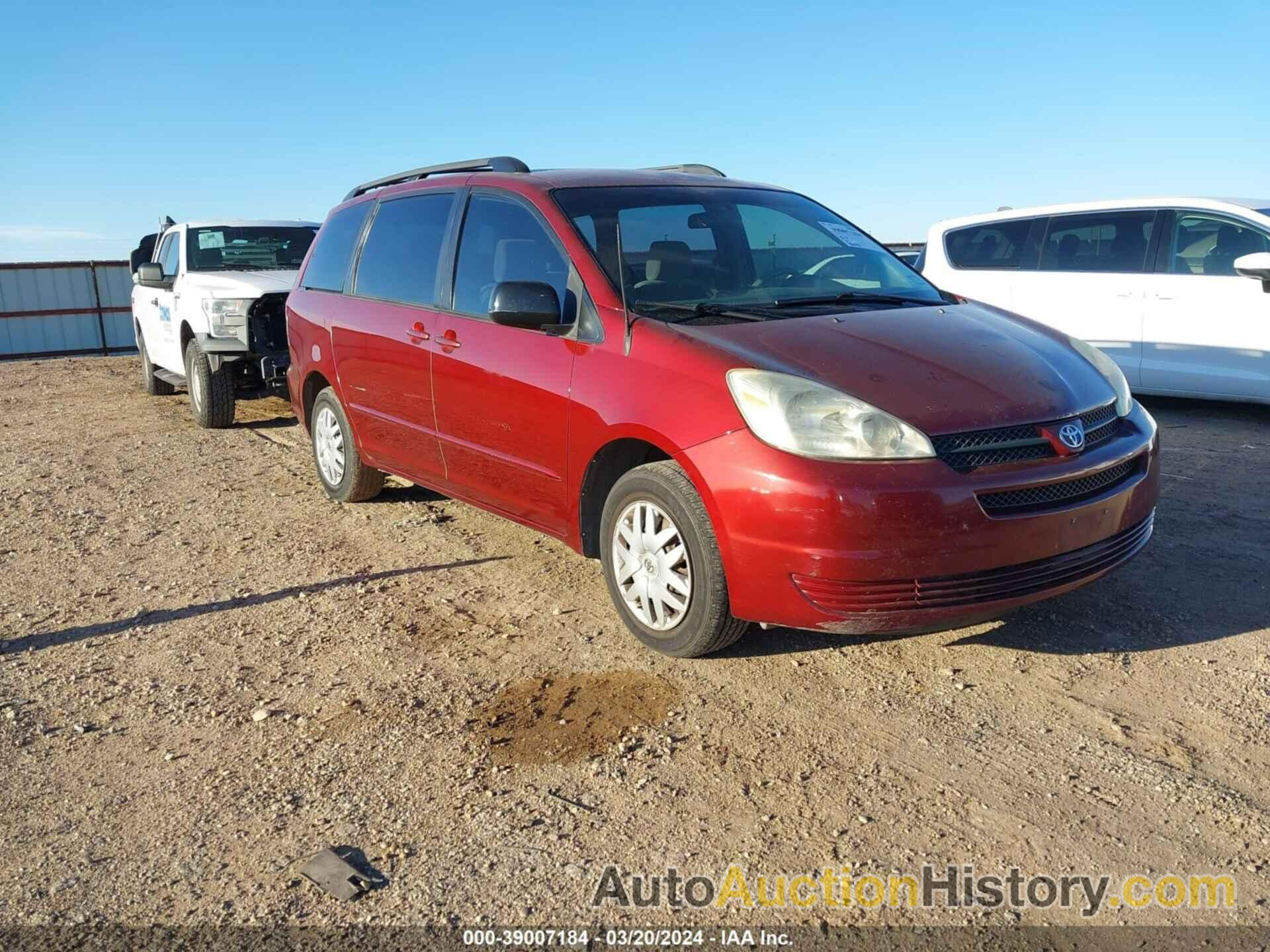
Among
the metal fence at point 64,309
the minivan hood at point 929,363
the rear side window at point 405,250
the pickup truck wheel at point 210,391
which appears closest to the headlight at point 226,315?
the pickup truck wheel at point 210,391

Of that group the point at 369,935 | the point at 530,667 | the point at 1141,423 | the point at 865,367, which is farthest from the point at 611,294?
the point at 369,935

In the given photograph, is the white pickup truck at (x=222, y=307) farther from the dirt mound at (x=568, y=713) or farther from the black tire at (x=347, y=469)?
the dirt mound at (x=568, y=713)

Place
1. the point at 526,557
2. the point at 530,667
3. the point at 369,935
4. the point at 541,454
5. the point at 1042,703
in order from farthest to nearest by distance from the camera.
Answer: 1. the point at 526,557
2. the point at 541,454
3. the point at 530,667
4. the point at 1042,703
5. the point at 369,935

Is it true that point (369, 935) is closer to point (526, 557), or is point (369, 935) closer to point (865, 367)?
point (865, 367)

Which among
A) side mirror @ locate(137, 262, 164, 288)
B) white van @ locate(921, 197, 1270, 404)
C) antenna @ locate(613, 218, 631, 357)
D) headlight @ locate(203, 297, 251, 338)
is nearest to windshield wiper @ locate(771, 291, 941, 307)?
antenna @ locate(613, 218, 631, 357)

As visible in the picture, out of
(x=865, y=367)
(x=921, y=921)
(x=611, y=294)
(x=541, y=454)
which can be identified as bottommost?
(x=921, y=921)

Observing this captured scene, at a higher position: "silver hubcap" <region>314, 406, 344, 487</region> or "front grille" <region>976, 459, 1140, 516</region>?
"front grille" <region>976, 459, 1140, 516</region>

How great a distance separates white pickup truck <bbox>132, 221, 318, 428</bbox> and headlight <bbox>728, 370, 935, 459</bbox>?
556cm

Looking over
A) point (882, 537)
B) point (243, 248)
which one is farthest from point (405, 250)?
point (243, 248)

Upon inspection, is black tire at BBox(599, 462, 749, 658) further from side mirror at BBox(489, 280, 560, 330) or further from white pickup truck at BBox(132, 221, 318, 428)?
white pickup truck at BBox(132, 221, 318, 428)

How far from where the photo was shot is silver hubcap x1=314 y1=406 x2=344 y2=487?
626cm

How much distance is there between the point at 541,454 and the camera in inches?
171

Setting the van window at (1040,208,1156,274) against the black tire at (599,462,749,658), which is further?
the van window at (1040,208,1156,274)

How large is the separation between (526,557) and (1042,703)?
261 cm
